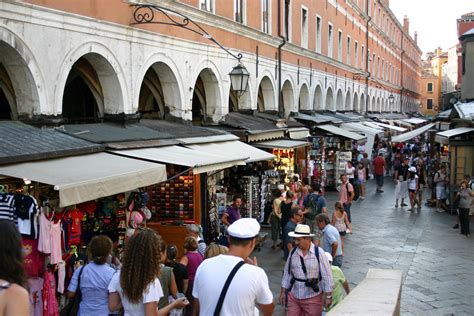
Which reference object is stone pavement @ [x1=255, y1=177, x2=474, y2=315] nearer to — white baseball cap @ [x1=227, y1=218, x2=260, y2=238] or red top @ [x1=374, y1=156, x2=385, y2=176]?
red top @ [x1=374, y1=156, x2=385, y2=176]

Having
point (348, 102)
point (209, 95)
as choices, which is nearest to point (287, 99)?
point (209, 95)

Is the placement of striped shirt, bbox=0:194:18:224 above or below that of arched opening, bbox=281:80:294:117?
below

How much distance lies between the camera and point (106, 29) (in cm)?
991

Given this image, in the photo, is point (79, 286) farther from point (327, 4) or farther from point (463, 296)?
point (327, 4)

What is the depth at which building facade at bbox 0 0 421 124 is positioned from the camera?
8.40 m

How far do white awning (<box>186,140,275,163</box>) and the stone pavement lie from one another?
1.90m

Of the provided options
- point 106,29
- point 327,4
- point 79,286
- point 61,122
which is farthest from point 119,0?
point 327,4

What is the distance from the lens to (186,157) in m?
9.08

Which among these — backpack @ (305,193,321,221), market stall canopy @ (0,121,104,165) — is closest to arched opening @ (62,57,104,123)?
market stall canopy @ (0,121,104,165)

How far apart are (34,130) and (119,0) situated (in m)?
3.29

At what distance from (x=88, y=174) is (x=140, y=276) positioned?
8.80 feet

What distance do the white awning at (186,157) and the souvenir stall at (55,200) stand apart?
46cm

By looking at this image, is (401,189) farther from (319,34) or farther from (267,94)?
(319,34)

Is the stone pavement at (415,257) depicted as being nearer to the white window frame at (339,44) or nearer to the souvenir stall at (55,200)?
the souvenir stall at (55,200)
